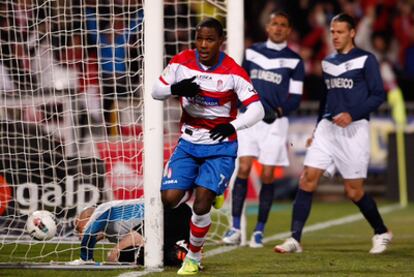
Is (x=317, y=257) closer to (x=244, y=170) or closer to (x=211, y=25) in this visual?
(x=244, y=170)

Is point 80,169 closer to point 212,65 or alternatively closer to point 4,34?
point 4,34

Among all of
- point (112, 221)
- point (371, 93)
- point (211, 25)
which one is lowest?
point (112, 221)

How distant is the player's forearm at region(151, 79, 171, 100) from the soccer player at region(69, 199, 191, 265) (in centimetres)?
110

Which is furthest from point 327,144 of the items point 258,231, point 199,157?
point 199,157

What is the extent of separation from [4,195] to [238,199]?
2.20 metres

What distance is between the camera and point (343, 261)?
328 inches

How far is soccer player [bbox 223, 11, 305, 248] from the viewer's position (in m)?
10.0

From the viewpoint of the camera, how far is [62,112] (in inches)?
387

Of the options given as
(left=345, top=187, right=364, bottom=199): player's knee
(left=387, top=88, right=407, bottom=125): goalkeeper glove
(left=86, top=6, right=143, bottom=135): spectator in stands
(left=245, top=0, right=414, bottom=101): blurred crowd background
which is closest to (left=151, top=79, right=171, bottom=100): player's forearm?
(left=86, top=6, right=143, bottom=135): spectator in stands

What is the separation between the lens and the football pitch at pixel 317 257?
754 cm

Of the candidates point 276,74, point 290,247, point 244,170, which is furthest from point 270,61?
point 290,247

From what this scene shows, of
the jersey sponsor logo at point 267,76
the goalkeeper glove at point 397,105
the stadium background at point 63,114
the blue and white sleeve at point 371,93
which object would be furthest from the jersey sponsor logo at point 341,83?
the goalkeeper glove at point 397,105

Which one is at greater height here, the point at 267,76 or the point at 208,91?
the point at 208,91

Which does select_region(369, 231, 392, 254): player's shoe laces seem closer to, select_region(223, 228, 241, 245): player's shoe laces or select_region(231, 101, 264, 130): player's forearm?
select_region(223, 228, 241, 245): player's shoe laces
